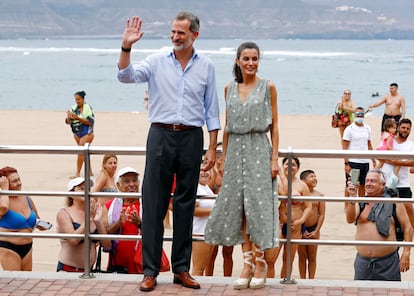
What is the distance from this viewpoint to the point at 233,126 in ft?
22.6

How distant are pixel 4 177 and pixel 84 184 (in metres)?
1.01

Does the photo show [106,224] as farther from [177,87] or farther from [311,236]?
[311,236]

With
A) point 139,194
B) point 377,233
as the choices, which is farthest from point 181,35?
point 377,233

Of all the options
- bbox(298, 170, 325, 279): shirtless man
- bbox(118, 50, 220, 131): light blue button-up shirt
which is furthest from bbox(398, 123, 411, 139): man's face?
bbox(118, 50, 220, 131): light blue button-up shirt

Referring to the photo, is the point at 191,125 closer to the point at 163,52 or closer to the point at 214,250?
the point at 163,52

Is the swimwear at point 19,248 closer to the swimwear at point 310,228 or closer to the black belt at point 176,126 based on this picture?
the black belt at point 176,126

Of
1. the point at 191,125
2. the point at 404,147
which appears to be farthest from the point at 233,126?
the point at 404,147

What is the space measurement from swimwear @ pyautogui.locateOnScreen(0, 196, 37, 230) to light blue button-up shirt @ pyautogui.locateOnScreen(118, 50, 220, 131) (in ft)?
5.91

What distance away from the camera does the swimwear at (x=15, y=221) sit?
8.06 meters

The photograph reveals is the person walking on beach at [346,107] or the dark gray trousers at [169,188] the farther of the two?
the person walking on beach at [346,107]

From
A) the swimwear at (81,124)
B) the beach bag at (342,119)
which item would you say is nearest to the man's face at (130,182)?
the swimwear at (81,124)

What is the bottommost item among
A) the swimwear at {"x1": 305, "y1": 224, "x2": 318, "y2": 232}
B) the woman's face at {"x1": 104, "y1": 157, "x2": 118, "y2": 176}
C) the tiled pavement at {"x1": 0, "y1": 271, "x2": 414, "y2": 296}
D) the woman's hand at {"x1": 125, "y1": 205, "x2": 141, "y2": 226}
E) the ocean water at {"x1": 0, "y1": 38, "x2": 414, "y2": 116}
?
the tiled pavement at {"x1": 0, "y1": 271, "x2": 414, "y2": 296}

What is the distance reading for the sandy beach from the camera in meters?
11.1

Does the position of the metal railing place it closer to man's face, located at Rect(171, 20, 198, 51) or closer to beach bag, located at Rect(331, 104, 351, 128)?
man's face, located at Rect(171, 20, 198, 51)
